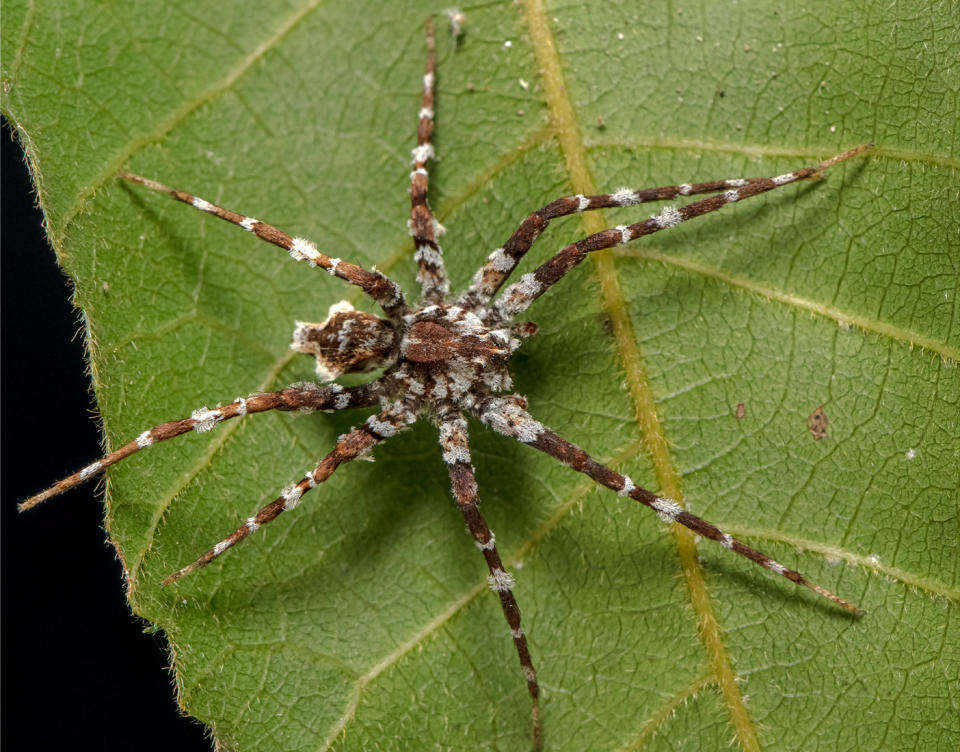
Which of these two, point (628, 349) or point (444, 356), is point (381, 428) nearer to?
point (444, 356)

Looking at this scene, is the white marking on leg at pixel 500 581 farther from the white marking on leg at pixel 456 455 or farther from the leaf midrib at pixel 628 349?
the leaf midrib at pixel 628 349

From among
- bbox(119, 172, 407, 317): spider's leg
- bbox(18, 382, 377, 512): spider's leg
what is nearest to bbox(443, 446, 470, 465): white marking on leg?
bbox(18, 382, 377, 512): spider's leg

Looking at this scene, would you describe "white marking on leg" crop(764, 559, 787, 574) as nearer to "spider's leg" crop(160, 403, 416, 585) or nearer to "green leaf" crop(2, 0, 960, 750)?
"green leaf" crop(2, 0, 960, 750)

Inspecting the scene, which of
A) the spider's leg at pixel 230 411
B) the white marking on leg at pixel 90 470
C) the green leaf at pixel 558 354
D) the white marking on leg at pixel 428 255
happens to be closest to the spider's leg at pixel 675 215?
the green leaf at pixel 558 354

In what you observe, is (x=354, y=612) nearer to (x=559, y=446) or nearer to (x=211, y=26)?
(x=559, y=446)

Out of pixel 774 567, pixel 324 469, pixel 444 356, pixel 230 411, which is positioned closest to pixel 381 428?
pixel 324 469

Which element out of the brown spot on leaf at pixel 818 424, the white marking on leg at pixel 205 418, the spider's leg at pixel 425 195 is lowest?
the brown spot on leaf at pixel 818 424

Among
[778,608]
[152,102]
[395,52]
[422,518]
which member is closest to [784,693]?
[778,608]
